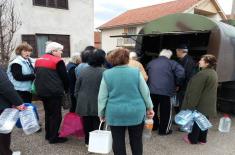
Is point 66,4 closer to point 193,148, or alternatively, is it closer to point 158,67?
point 158,67

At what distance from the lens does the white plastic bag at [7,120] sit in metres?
3.09

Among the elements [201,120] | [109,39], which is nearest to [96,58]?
[201,120]

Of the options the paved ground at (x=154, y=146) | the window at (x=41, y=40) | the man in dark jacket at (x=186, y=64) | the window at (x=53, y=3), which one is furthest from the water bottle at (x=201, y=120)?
the window at (x=53, y=3)

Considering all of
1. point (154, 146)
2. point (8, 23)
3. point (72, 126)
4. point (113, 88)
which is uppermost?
point (8, 23)

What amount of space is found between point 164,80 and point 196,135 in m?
1.08

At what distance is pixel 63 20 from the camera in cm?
1163

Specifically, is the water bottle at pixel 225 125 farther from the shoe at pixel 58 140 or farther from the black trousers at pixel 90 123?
the shoe at pixel 58 140

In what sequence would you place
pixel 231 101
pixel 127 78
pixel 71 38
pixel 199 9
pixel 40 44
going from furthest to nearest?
pixel 199 9 < pixel 71 38 < pixel 40 44 < pixel 231 101 < pixel 127 78

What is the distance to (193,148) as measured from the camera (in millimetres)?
4059

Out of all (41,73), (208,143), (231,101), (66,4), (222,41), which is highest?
(66,4)

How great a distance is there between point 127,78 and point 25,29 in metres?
9.00

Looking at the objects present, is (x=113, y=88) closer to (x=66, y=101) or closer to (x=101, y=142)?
(x=101, y=142)

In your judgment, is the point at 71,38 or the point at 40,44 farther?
the point at 71,38

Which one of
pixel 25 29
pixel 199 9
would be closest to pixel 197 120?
pixel 25 29
